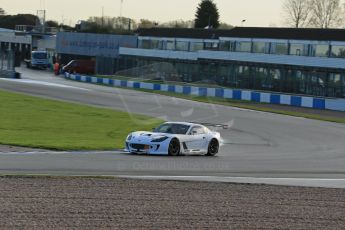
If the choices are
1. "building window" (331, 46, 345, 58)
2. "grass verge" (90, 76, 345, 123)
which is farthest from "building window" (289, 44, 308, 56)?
"grass verge" (90, 76, 345, 123)

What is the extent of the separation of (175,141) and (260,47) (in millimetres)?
41739

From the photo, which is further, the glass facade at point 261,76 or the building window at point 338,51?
the building window at point 338,51

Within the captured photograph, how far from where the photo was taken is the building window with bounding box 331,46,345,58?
55.0 meters

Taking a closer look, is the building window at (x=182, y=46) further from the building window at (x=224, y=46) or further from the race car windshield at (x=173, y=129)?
the race car windshield at (x=173, y=129)

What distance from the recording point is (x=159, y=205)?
500 inches

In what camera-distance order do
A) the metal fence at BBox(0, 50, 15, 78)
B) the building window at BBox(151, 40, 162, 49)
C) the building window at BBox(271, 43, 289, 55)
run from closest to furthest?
the building window at BBox(271, 43, 289, 55) → the metal fence at BBox(0, 50, 15, 78) → the building window at BBox(151, 40, 162, 49)

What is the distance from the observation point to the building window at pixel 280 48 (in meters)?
61.2

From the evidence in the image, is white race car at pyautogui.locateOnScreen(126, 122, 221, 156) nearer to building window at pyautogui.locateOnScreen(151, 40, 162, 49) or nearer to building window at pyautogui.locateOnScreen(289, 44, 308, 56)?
building window at pyautogui.locateOnScreen(289, 44, 308, 56)

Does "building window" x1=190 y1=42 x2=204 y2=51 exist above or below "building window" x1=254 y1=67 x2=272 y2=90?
above

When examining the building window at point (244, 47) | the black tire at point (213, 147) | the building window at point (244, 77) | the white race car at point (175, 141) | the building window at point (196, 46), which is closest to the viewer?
the white race car at point (175, 141)

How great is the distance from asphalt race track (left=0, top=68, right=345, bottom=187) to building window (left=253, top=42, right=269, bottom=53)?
18.7m

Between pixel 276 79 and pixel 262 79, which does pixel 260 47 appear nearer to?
pixel 262 79

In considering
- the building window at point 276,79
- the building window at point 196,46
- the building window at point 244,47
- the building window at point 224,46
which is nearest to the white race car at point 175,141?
the building window at point 276,79

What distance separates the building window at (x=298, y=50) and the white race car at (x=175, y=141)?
35768mm
